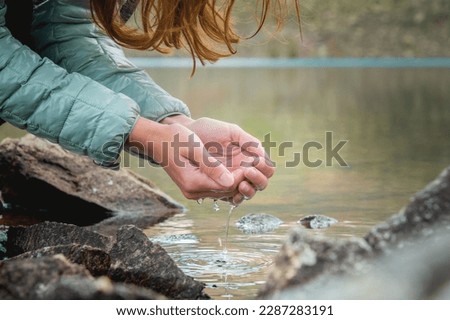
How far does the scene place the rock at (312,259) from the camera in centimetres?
255

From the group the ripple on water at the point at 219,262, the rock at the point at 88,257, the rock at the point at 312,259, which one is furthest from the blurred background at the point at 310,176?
the rock at the point at 312,259

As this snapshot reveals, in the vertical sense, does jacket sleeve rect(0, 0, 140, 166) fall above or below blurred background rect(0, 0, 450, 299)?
above

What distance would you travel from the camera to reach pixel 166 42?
4.12m

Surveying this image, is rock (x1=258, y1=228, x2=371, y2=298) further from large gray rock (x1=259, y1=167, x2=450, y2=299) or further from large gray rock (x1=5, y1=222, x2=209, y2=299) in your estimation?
large gray rock (x1=5, y1=222, x2=209, y2=299)

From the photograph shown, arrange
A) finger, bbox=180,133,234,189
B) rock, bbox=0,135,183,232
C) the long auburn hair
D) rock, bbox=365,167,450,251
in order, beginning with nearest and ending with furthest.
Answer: rock, bbox=365,167,450,251 → finger, bbox=180,133,234,189 → the long auburn hair → rock, bbox=0,135,183,232

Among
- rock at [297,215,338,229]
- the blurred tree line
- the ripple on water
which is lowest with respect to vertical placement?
the blurred tree line

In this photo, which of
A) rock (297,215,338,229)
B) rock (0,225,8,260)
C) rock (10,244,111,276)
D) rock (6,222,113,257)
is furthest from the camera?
rock (297,215,338,229)

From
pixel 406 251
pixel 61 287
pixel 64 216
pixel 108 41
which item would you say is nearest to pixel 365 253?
pixel 406 251

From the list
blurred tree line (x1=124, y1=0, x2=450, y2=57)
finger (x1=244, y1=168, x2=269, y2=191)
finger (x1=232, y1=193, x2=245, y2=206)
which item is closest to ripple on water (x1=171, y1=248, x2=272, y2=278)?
finger (x1=232, y1=193, x2=245, y2=206)

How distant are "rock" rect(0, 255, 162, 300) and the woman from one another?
2.67ft

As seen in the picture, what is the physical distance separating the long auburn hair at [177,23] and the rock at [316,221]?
5.83ft

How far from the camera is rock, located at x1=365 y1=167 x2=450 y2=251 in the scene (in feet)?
8.55

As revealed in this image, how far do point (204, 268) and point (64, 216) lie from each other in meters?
2.16

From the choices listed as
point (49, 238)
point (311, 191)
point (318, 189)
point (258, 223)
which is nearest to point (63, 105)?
point (49, 238)
